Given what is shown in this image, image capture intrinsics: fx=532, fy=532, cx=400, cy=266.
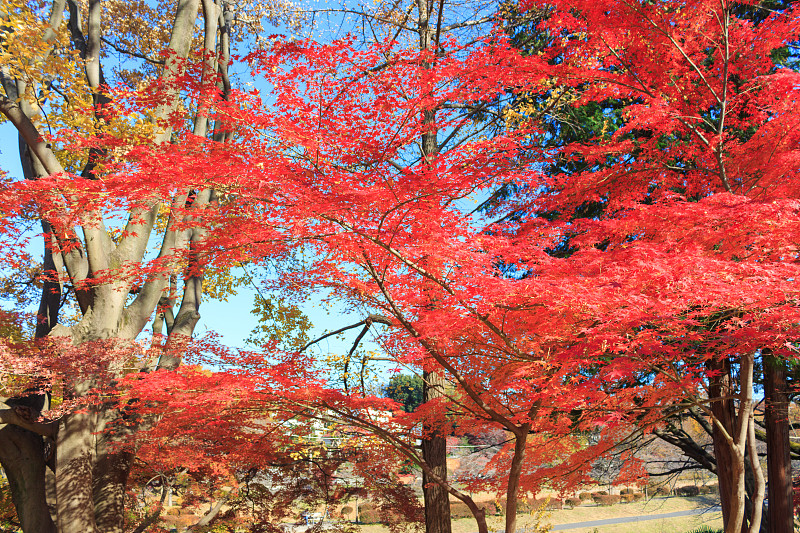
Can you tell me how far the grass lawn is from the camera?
15.3 m

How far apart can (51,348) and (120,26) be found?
8817 mm

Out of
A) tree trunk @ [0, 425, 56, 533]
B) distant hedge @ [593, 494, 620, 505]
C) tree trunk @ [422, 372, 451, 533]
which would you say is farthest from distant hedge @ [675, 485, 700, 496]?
tree trunk @ [0, 425, 56, 533]

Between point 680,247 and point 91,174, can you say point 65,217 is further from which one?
point 680,247

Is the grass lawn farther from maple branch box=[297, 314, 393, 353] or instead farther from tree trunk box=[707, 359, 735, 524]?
maple branch box=[297, 314, 393, 353]

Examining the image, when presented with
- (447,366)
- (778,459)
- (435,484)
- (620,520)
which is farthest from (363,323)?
(620,520)

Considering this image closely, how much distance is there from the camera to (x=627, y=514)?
18.6 metres

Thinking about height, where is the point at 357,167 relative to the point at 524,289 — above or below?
above

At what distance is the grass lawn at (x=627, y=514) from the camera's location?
15344 millimetres

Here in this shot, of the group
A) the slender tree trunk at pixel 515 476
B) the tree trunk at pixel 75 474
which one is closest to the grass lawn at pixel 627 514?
the slender tree trunk at pixel 515 476

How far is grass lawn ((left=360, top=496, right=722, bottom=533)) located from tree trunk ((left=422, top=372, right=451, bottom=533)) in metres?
6.94

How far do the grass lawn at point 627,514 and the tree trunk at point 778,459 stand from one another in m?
5.41

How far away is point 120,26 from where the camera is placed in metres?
12.2

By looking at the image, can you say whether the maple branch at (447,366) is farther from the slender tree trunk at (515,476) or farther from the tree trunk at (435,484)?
the tree trunk at (435,484)

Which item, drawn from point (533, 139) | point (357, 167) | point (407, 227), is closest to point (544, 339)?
point (407, 227)
